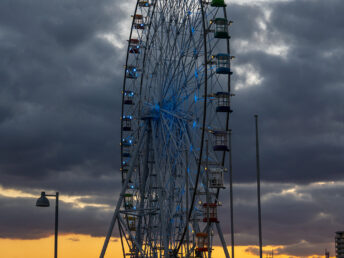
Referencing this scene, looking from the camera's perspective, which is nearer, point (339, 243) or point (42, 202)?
point (42, 202)

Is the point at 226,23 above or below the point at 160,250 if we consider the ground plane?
above

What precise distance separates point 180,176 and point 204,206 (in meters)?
4.44

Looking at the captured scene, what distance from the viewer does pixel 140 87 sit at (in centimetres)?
6006

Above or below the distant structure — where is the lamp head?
below

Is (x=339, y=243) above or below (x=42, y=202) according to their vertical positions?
above

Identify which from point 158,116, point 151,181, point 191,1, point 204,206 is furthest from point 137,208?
point 191,1

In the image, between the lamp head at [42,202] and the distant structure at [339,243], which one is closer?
the lamp head at [42,202]

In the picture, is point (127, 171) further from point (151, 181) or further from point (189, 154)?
point (189, 154)

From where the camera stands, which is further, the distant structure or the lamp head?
the distant structure

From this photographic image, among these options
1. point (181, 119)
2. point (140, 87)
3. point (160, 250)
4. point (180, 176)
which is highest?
point (140, 87)

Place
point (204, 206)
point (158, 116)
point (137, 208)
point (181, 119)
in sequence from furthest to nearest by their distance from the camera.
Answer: point (137, 208) < point (158, 116) < point (181, 119) < point (204, 206)

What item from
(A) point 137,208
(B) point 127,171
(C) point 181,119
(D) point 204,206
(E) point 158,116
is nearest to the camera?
(D) point 204,206

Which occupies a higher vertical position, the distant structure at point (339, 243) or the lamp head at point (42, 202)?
the distant structure at point (339, 243)

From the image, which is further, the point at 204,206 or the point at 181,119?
the point at 181,119
